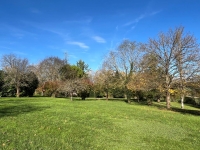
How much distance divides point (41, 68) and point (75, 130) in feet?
142

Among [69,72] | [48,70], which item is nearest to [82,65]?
[48,70]

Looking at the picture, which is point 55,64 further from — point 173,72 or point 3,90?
point 173,72

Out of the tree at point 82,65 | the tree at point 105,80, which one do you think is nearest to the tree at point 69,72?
the tree at point 105,80

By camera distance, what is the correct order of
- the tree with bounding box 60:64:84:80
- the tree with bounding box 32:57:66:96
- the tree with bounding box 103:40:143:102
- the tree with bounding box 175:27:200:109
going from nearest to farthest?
1. the tree with bounding box 175:27:200:109
2. the tree with bounding box 103:40:143:102
3. the tree with bounding box 60:64:84:80
4. the tree with bounding box 32:57:66:96

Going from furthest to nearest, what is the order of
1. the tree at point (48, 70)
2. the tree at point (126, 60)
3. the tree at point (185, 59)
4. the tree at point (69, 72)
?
the tree at point (48, 70)
the tree at point (69, 72)
the tree at point (126, 60)
the tree at point (185, 59)

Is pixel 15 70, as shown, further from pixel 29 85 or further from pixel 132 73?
pixel 132 73

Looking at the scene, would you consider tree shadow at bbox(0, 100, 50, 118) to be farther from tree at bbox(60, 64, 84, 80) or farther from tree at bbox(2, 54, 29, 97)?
tree at bbox(60, 64, 84, 80)

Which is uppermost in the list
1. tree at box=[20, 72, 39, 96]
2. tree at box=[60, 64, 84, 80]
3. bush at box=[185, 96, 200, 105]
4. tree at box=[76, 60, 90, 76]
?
tree at box=[76, 60, 90, 76]

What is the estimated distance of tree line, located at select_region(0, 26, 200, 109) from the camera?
59.8ft

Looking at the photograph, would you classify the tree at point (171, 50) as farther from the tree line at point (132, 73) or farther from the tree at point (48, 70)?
the tree at point (48, 70)

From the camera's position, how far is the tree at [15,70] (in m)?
31.2

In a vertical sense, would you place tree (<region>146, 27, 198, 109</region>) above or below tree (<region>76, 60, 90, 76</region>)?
below

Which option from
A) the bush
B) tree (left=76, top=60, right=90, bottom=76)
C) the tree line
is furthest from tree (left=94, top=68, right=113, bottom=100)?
tree (left=76, top=60, right=90, bottom=76)

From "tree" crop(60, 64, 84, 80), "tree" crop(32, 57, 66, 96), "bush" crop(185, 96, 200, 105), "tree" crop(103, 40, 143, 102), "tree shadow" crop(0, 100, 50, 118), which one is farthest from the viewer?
"tree" crop(32, 57, 66, 96)
